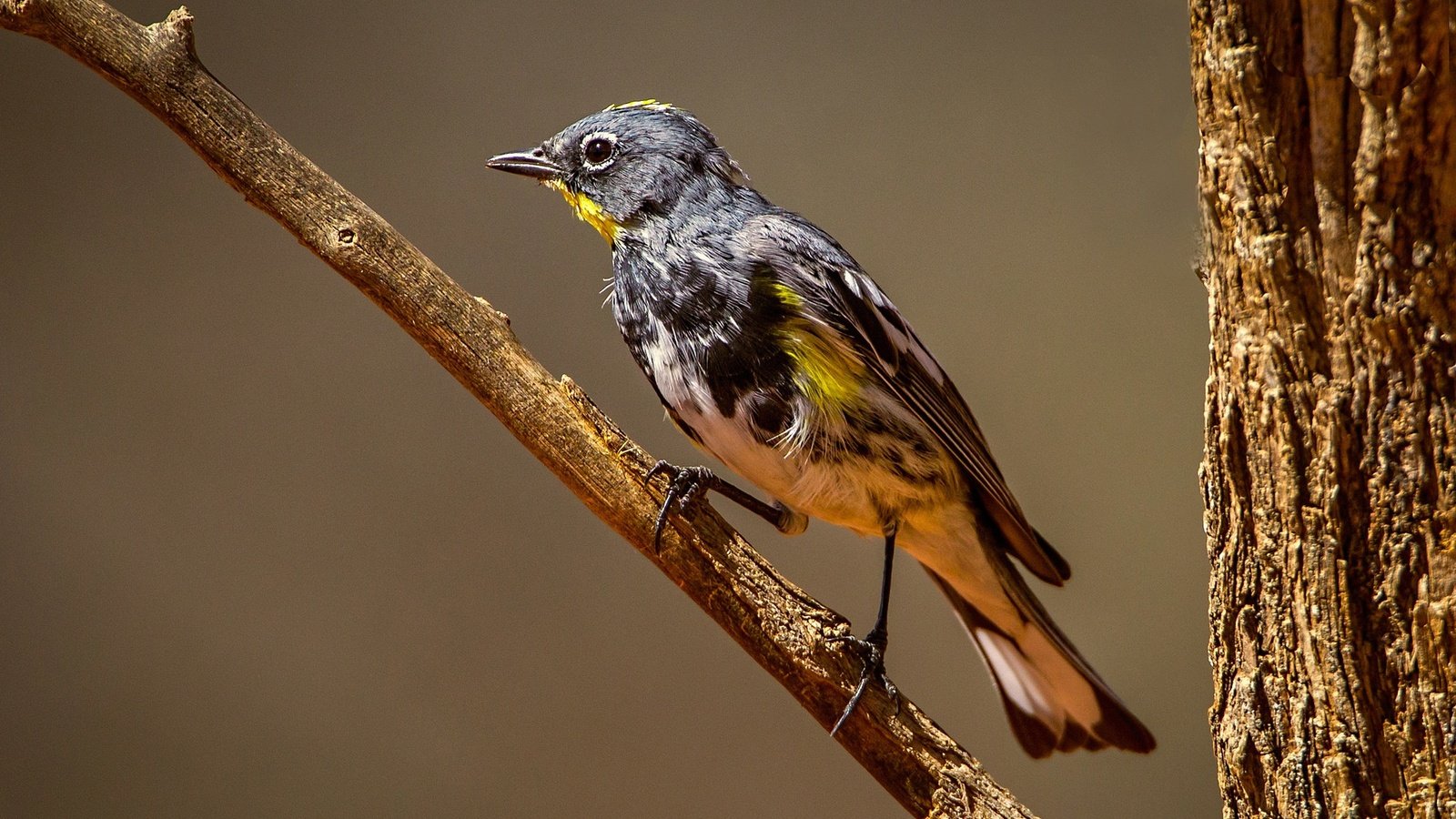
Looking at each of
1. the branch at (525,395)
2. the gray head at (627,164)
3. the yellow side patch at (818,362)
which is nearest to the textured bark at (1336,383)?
the branch at (525,395)

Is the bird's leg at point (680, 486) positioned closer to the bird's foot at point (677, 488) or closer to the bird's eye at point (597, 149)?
the bird's foot at point (677, 488)

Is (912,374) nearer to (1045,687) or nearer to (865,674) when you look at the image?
(865,674)

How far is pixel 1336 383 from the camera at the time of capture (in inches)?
42.1

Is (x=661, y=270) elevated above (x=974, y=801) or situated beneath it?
elevated above

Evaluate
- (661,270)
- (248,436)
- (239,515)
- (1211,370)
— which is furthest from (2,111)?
(1211,370)

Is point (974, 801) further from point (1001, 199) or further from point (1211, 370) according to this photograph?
point (1001, 199)

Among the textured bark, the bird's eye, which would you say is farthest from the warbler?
the textured bark

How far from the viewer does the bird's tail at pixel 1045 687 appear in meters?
1.85

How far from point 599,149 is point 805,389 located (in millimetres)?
593

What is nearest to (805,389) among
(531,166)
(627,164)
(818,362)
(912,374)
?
(818,362)

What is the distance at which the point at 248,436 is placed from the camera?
2.50m

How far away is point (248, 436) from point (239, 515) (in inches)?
7.5

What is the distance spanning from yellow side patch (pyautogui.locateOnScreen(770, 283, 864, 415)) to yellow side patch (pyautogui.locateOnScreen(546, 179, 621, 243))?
0.34 metres

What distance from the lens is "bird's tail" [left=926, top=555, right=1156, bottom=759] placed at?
1.85m
